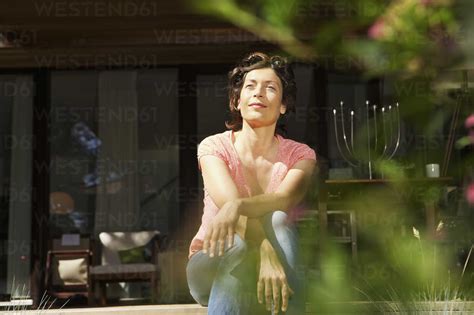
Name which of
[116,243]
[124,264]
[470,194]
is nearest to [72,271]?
[124,264]

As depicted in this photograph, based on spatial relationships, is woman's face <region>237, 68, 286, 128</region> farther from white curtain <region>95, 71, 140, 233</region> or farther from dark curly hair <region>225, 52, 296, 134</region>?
white curtain <region>95, 71, 140, 233</region>

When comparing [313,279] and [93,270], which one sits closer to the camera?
[313,279]

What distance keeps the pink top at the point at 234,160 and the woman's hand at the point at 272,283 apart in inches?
11.3

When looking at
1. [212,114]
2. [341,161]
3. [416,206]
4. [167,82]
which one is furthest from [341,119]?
[416,206]

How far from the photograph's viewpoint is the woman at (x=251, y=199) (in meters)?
1.26

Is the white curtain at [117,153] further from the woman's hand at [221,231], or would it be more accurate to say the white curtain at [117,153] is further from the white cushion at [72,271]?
the woman's hand at [221,231]

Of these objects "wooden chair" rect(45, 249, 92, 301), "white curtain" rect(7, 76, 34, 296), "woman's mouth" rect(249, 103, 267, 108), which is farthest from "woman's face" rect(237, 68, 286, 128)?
"white curtain" rect(7, 76, 34, 296)

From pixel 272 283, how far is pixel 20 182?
27.3 feet

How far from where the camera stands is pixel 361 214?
0.72 m

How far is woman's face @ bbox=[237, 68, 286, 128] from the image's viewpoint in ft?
5.36

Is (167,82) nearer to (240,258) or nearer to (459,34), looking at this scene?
(240,258)

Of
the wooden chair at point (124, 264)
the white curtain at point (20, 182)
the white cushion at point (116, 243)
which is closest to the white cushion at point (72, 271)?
the wooden chair at point (124, 264)

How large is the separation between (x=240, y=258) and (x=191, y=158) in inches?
305

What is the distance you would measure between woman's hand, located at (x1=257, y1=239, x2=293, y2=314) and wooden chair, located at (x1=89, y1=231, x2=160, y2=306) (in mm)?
5941
